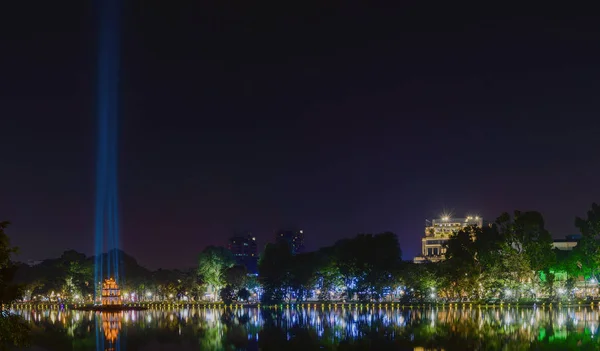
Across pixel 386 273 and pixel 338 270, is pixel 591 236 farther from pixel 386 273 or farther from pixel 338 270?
pixel 338 270

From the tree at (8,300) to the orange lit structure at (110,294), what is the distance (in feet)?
355

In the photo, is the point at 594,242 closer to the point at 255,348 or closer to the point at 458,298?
the point at 458,298

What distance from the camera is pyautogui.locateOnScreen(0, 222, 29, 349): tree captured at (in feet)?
84.9

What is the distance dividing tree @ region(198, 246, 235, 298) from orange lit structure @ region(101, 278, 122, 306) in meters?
19.5

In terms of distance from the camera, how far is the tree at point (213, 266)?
486 ft

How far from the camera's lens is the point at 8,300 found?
2850 cm

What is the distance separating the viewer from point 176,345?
189 feet

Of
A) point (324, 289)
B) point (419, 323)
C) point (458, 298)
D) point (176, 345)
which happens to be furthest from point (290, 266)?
point (176, 345)

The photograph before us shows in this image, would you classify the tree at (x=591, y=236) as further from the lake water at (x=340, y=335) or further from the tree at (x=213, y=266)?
the tree at (x=213, y=266)

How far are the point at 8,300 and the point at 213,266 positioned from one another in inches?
4748

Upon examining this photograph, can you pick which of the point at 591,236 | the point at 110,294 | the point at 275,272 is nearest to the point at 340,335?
the point at 591,236

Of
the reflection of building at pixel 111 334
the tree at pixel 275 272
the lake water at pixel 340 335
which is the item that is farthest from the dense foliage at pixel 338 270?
the reflection of building at pixel 111 334

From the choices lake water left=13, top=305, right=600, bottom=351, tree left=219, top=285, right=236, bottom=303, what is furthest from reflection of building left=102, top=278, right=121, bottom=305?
lake water left=13, top=305, right=600, bottom=351

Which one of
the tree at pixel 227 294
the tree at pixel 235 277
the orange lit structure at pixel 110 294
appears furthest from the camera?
the tree at pixel 227 294
